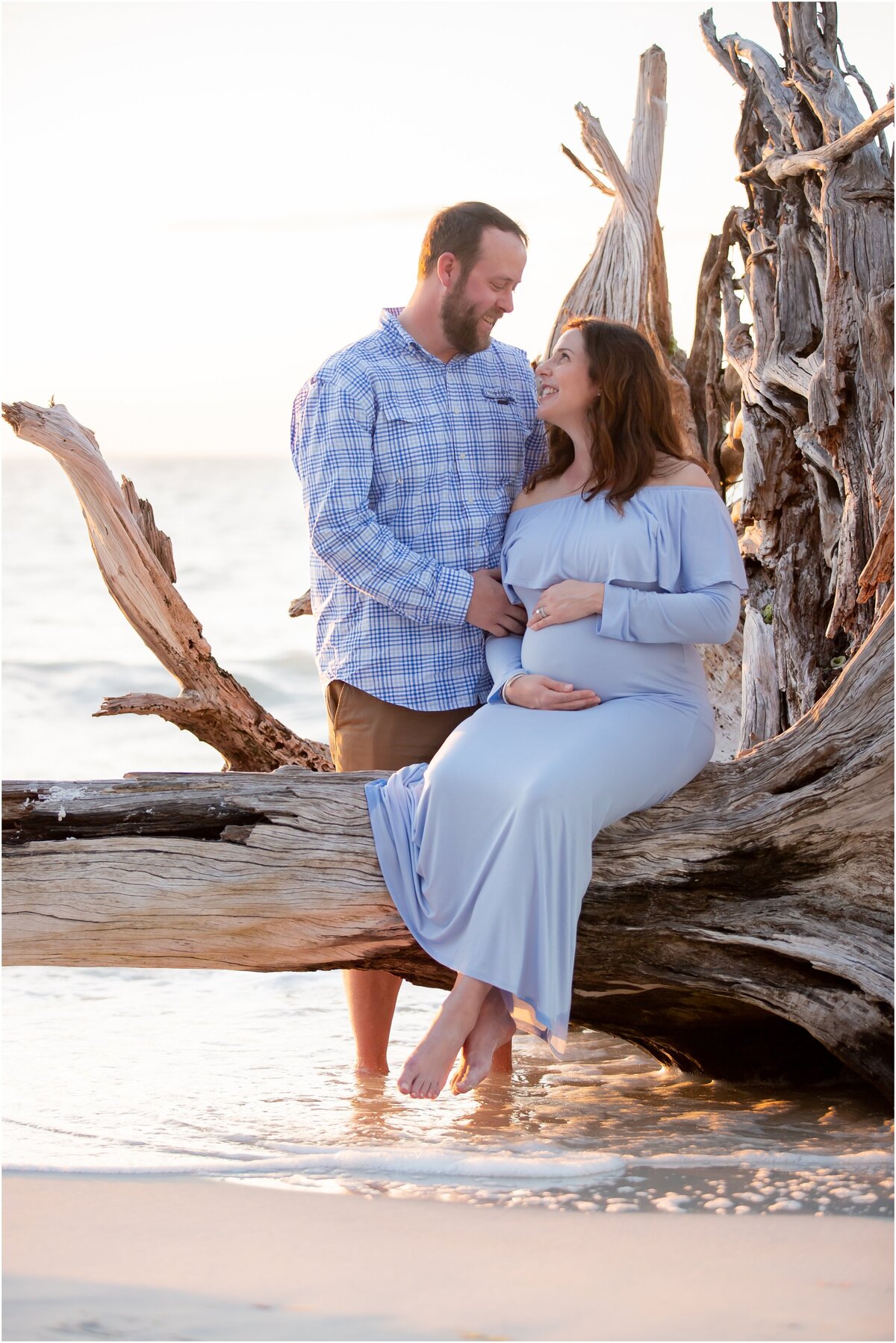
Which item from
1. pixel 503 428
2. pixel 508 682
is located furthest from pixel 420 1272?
pixel 503 428

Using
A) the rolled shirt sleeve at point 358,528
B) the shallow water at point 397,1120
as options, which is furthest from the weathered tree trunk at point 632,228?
the shallow water at point 397,1120

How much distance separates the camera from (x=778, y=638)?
559 centimetres

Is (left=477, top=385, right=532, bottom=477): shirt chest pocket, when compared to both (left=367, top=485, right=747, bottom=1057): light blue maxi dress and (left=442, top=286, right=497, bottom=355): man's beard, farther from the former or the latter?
(left=367, top=485, right=747, bottom=1057): light blue maxi dress

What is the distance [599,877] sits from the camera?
12.0 ft

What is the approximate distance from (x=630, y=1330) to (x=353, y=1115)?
162 centimetres

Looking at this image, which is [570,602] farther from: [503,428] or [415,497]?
[503,428]

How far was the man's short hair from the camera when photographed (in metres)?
4.17

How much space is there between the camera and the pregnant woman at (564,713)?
3.40m

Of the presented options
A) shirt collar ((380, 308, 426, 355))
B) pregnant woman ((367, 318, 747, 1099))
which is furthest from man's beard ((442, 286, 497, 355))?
pregnant woman ((367, 318, 747, 1099))

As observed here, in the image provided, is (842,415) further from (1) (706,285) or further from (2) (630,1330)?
(2) (630,1330)

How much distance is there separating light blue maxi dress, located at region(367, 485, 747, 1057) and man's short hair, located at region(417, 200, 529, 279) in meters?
0.83

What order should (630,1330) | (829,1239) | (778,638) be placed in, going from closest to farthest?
(630,1330) < (829,1239) < (778,638)

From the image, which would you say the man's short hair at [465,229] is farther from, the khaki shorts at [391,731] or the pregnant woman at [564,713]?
the khaki shorts at [391,731]

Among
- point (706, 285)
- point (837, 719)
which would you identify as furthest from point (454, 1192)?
point (706, 285)
